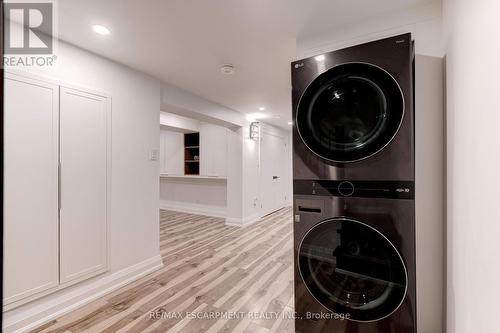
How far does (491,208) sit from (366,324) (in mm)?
839

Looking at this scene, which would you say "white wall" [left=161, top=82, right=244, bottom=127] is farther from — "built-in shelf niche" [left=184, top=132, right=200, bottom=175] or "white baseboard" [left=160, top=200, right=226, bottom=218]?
"white baseboard" [left=160, top=200, right=226, bottom=218]

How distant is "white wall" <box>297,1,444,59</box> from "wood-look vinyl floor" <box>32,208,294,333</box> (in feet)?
6.91

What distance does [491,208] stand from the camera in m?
0.73

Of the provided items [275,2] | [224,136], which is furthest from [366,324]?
[224,136]

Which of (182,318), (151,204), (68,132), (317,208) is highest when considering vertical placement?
(68,132)

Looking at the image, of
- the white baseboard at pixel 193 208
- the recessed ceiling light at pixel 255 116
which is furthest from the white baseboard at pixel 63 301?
the recessed ceiling light at pixel 255 116

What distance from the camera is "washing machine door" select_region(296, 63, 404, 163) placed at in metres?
1.17

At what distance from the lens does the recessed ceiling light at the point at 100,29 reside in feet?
5.43

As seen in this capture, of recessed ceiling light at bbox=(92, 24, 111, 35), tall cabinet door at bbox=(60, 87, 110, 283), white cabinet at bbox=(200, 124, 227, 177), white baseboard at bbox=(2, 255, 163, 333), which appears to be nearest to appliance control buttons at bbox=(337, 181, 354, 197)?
recessed ceiling light at bbox=(92, 24, 111, 35)

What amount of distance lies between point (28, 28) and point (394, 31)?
2.57 metres

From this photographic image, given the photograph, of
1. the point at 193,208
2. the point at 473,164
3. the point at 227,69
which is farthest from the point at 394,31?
the point at 193,208

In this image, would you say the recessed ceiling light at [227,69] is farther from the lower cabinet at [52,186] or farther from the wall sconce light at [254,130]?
the wall sconce light at [254,130]

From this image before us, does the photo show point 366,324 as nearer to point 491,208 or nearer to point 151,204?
point 491,208

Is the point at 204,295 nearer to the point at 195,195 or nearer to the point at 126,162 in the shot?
the point at 126,162
